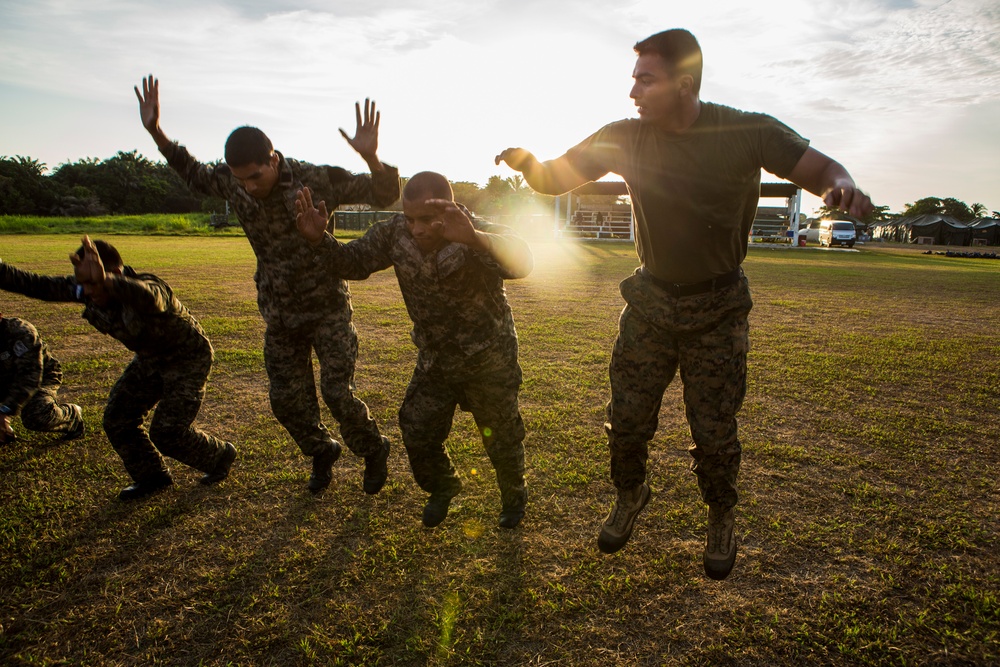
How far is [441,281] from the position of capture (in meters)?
3.10

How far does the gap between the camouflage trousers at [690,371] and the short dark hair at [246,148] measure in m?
2.31

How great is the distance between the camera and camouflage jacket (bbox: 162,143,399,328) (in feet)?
11.7

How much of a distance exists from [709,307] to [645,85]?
117 cm

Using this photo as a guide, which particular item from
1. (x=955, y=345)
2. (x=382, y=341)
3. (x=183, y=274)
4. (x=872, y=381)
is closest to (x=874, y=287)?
(x=955, y=345)

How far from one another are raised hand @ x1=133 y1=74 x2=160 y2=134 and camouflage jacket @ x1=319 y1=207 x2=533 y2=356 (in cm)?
177

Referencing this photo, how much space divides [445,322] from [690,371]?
4.55 ft

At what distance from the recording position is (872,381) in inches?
256

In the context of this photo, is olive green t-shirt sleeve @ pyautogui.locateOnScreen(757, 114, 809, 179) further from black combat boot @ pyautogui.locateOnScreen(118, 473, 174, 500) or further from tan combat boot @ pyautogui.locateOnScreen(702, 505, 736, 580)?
black combat boot @ pyautogui.locateOnScreen(118, 473, 174, 500)

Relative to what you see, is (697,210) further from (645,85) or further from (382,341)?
(382,341)

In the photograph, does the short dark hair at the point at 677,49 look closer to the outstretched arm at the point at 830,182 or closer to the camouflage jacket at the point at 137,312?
the outstretched arm at the point at 830,182

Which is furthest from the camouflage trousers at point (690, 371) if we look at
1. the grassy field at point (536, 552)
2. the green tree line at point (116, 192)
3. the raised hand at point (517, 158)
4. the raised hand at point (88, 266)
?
the green tree line at point (116, 192)

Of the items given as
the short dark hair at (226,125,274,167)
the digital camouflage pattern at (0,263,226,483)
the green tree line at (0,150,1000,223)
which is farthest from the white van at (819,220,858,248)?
the digital camouflage pattern at (0,263,226,483)

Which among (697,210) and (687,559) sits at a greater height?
(697,210)

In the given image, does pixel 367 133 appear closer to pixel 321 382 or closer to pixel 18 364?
pixel 321 382
